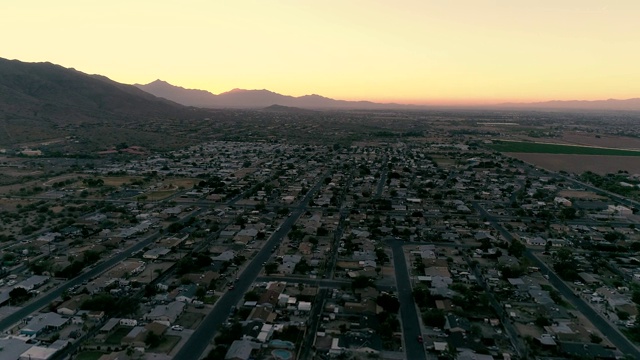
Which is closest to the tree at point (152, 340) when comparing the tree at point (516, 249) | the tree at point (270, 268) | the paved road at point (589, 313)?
the tree at point (270, 268)

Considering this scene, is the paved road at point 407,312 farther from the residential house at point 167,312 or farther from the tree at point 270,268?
the residential house at point 167,312

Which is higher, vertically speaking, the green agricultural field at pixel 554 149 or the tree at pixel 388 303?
the green agricultural field at pixel 554 149

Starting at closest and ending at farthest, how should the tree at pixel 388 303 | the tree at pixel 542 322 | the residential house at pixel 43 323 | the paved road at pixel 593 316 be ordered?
1. the residential house at pixel 43 323
2. the paved road at pixel 593 316
3. the tree at pixel 542 322
4. the tree at pixel 388 303

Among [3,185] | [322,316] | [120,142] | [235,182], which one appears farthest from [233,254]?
[120,142]

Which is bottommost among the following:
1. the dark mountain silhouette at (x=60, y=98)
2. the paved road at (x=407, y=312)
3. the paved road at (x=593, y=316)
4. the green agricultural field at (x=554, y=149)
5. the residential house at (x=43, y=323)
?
the paved road at (x=593, y=316)

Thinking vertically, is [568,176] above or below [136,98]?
below

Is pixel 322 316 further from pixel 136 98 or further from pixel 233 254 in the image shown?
pixel 136 98

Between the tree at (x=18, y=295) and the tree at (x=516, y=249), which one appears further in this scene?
the tree at (x=516, y=249)

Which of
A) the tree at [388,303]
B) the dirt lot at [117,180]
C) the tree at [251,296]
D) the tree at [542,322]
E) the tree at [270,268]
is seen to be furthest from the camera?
the dirt lot at [117,180]
